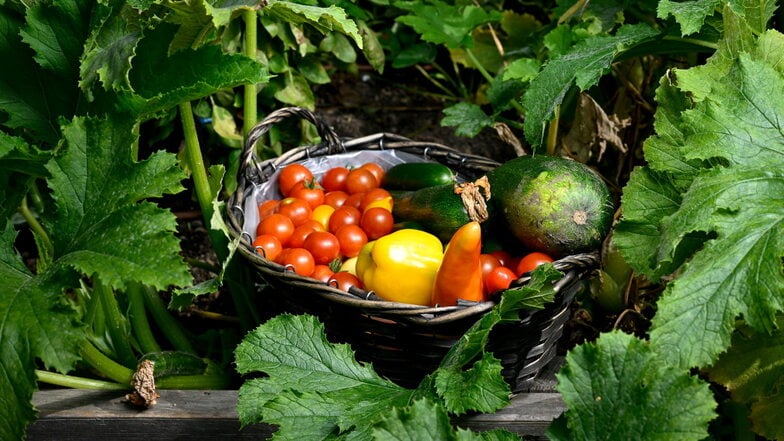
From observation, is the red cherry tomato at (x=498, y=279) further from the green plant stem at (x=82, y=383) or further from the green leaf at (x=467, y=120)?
the green plant stem at (x=82, y=383)

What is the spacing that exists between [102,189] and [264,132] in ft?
1.79

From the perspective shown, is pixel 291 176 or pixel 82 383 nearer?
pixel 82 383

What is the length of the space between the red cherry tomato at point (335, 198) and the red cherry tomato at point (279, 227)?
0.22 m

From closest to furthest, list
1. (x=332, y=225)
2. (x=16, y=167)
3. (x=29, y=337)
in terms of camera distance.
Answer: (x=29, y=337), (x=16, y=167), (x=332, y=225)

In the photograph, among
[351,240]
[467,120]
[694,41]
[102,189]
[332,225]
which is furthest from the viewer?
[467,120]

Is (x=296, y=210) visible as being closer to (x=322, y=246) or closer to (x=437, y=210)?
(x=322, y=246)

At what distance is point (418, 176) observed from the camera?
233cm

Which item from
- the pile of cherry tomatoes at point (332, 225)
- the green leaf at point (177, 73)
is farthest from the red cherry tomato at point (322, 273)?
the green leaf at point (177, 73)

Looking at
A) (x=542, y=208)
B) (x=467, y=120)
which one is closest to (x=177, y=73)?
(x=542, y=208)

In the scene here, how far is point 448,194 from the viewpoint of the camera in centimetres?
212

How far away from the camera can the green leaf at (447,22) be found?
2609 mm

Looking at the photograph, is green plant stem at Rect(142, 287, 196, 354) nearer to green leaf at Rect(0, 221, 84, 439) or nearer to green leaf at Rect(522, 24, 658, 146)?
green leaf at Rect(0, 221, 84, 439)

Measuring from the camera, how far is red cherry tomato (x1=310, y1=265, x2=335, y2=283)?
81.1 inches

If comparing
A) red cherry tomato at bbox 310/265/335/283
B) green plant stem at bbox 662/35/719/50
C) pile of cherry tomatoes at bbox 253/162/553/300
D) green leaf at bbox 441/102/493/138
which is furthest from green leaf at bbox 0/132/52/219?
green plant stem at bbox 662/35/719/50
